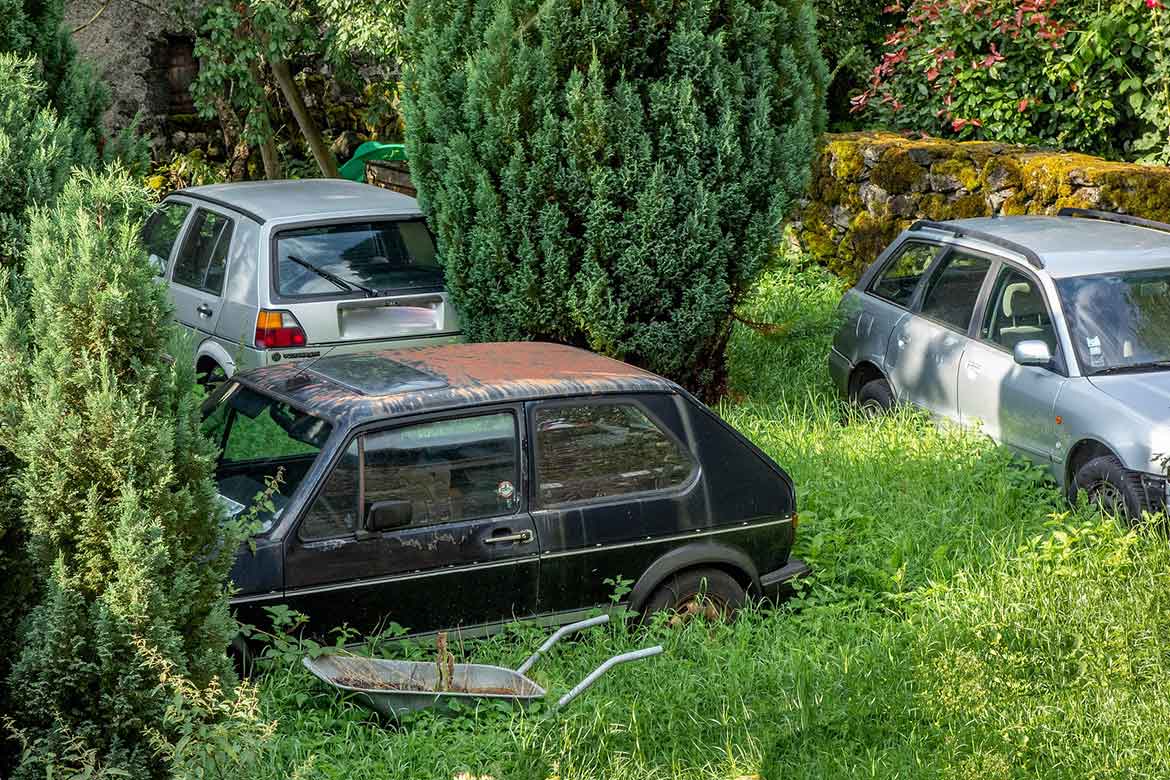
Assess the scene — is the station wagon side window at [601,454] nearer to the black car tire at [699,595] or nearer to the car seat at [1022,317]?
the black car tire at [699,595]

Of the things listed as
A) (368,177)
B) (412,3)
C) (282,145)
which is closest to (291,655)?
(412,3)

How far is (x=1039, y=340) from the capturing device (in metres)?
8.55

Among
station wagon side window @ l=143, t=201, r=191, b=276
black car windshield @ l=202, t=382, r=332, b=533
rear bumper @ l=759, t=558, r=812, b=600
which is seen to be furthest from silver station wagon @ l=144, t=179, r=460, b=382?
rear bumper @ l=759, t=558, r=812, b=600

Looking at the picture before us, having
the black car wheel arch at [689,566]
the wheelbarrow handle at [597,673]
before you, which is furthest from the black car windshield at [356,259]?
the wheelbarrow handle at [597,673]

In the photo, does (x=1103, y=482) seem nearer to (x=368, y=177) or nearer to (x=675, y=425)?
(x=675, y=425)

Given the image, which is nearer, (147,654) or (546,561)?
(147,654)

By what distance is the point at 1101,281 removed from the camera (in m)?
8.52

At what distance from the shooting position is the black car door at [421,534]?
18.9 feet

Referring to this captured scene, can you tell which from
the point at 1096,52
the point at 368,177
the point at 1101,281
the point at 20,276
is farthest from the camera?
the point at 368,177

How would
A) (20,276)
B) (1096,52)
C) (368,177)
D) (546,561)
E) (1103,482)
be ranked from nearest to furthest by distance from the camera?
(20,276) → (546,561) → (1103,482) → (1096,52) → (368,177)

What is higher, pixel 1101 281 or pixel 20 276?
pixel 20 276

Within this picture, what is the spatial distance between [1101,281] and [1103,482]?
1451 mm

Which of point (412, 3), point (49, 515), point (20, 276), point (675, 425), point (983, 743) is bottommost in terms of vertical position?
point (983, 743)

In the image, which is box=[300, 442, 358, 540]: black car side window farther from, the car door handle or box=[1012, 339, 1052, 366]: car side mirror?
box=[1012, 339, 1052, 366]: car side mirror
